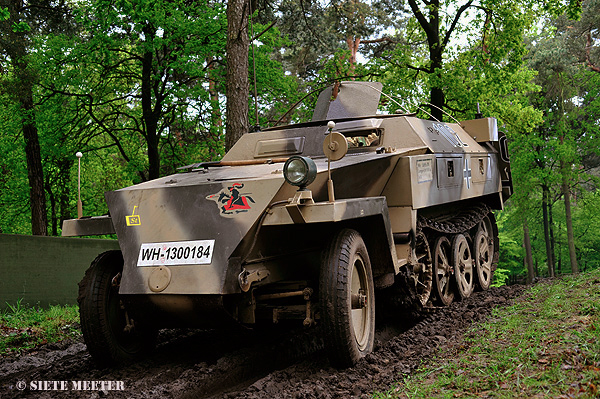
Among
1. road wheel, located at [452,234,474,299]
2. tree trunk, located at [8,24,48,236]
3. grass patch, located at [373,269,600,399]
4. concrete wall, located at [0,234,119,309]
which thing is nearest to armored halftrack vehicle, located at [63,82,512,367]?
grass patch, located at [373,269,600,399]

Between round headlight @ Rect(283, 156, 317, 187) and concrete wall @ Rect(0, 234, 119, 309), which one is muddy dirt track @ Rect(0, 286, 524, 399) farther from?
concrete wall @ Rect(0, 234, 119, 309)

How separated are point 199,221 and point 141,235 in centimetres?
56

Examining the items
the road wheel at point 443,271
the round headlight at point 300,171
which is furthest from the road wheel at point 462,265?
the round headlight at point 300,171

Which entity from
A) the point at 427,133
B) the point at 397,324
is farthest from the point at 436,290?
the point at 427,133

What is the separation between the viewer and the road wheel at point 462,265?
28.4 feet

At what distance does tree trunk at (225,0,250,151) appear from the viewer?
1011 centimetres

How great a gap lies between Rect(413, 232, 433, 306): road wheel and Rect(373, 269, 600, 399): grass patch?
3.54 feet

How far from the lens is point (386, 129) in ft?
24.2

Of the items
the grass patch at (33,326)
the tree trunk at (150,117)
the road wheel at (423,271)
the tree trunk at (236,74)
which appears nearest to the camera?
the grass patch at (33,326)

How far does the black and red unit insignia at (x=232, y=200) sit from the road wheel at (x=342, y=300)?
76 cm

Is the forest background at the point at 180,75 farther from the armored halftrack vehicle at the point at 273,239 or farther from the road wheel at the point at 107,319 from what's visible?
the road wheel at the point at 107,319

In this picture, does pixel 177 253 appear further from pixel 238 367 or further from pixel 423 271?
pixel 423 271

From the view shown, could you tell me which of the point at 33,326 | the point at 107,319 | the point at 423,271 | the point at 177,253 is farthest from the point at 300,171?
the point at 33,326

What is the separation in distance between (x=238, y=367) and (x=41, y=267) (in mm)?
5323
